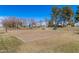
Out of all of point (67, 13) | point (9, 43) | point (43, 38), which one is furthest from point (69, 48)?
point (9, 43)

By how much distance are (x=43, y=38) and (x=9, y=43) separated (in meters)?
0.53

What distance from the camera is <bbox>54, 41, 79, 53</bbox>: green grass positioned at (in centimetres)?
Result: 1252

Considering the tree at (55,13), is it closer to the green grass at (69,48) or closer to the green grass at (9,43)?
the green grass at (69,48)

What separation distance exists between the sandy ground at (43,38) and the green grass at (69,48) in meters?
0.05

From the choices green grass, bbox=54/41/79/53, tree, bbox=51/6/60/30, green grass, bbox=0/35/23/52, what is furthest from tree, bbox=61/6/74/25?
green grass, bbox=0/35/23/52

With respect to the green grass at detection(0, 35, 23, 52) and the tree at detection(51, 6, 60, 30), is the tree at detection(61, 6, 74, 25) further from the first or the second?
the green grass at detection(0, 35, 23, 52)

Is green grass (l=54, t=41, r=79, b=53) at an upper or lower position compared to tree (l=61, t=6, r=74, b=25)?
lower

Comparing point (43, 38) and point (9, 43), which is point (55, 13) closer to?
point (43, 38)

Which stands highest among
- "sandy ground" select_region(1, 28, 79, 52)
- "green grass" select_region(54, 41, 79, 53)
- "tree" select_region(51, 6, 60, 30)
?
"tree" select_region(51, 6, 60, 30)

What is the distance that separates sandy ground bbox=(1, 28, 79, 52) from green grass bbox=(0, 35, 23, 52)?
66 mm
